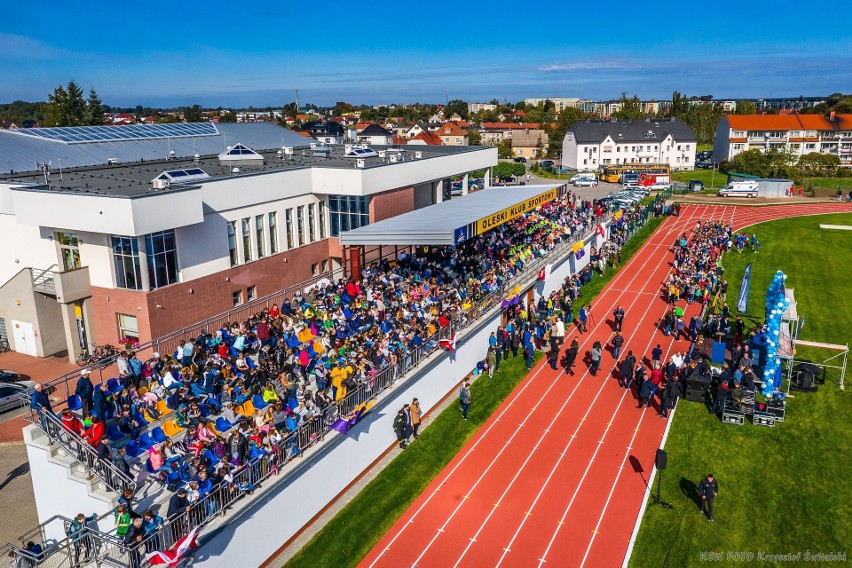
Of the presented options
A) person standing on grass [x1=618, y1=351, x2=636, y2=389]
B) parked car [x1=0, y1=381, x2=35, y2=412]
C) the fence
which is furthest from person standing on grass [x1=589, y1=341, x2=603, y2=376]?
parked car [x1=0, y1=381, x2=35, y2=412]

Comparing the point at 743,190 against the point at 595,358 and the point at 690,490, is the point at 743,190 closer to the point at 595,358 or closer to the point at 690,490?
the point at 595,358

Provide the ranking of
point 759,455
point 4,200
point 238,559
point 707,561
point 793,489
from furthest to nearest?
point 4,200
point 759,455
point 793,489
point 707,561
point 238,559

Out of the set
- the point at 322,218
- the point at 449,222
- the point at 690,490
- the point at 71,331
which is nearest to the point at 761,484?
the point at 690,490

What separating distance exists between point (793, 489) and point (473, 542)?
8.59 m

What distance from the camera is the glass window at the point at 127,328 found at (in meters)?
21.0

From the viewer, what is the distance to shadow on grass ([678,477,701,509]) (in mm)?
16328

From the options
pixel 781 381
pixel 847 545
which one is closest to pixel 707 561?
pixel 847 545

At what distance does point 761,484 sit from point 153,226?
61.4 feet

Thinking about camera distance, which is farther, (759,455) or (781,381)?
(781,381)

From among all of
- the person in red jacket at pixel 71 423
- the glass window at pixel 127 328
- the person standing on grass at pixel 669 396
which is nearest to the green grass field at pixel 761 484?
the person standing on grass at pixel 669 396

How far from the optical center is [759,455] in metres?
18.2

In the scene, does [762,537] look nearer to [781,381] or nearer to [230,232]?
[781,381]

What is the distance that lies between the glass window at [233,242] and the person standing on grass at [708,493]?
17236 millimetres

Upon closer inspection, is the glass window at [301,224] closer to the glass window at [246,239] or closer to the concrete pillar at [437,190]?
the glass window at [246,239]
